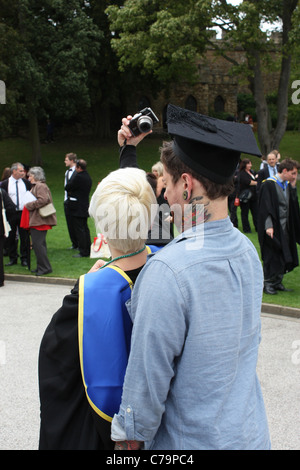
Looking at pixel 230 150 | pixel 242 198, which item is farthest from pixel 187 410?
pixel 242 198

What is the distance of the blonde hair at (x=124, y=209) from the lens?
2.22 meters

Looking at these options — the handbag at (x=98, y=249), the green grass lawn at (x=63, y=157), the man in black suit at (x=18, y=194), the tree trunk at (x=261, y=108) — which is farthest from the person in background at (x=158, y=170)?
the tree trunk at (x=261, y=108)

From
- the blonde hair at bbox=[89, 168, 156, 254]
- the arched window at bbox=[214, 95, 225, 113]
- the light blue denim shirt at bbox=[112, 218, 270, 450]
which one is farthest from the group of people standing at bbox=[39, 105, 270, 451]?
the arched window at bbox=[214, 95, 225, 113]

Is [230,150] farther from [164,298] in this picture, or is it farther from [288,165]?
[288,165]

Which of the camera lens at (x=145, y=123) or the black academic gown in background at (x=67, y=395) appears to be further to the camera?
the camera lens at (x=145, y=123)

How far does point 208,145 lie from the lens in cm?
180

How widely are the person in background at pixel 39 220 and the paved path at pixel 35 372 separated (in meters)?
1.71

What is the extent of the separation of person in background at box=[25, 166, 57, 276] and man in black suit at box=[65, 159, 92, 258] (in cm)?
146

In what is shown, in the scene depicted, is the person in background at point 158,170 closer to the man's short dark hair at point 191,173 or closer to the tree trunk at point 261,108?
the man's short dark hair at point 191,173

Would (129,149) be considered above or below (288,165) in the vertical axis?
above

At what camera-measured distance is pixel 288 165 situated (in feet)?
25.5

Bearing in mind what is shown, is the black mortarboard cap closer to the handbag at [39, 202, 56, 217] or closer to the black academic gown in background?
the black academic gown in background

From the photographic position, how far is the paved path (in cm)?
425
